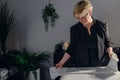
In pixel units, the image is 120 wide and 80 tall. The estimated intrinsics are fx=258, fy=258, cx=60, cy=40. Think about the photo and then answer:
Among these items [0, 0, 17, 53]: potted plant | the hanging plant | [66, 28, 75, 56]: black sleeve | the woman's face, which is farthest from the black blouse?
[0, 0, 17, 53]: potted plant

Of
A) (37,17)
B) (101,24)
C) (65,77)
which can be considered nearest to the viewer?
(65,77)

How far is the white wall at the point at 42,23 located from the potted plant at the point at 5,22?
12cm

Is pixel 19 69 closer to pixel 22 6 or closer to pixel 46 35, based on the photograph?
pixel 46 35

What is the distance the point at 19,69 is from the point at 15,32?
2.51 feet

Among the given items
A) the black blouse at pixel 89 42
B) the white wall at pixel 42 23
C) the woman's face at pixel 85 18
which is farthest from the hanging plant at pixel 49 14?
the woman's face at pixel 85 18

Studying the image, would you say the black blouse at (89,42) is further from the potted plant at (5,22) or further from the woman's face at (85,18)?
the potted plant at (5,22)

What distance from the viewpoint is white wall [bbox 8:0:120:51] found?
14.1 feet

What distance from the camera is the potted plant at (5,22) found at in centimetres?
430

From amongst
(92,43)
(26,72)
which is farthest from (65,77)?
(26,72)

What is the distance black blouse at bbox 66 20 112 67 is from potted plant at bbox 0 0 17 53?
176 cm

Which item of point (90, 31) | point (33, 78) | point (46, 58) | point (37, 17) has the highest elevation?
point (37, 17)

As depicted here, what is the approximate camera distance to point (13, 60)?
14.3 ft

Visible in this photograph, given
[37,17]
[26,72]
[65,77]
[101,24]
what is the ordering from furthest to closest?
1. [37,17]
2. [26,72]
3. [101,24]
4. [65,77]

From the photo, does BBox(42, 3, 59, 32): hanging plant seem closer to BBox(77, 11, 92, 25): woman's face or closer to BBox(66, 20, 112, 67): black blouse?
BBox(66, 20, 112, 67): black blouse
